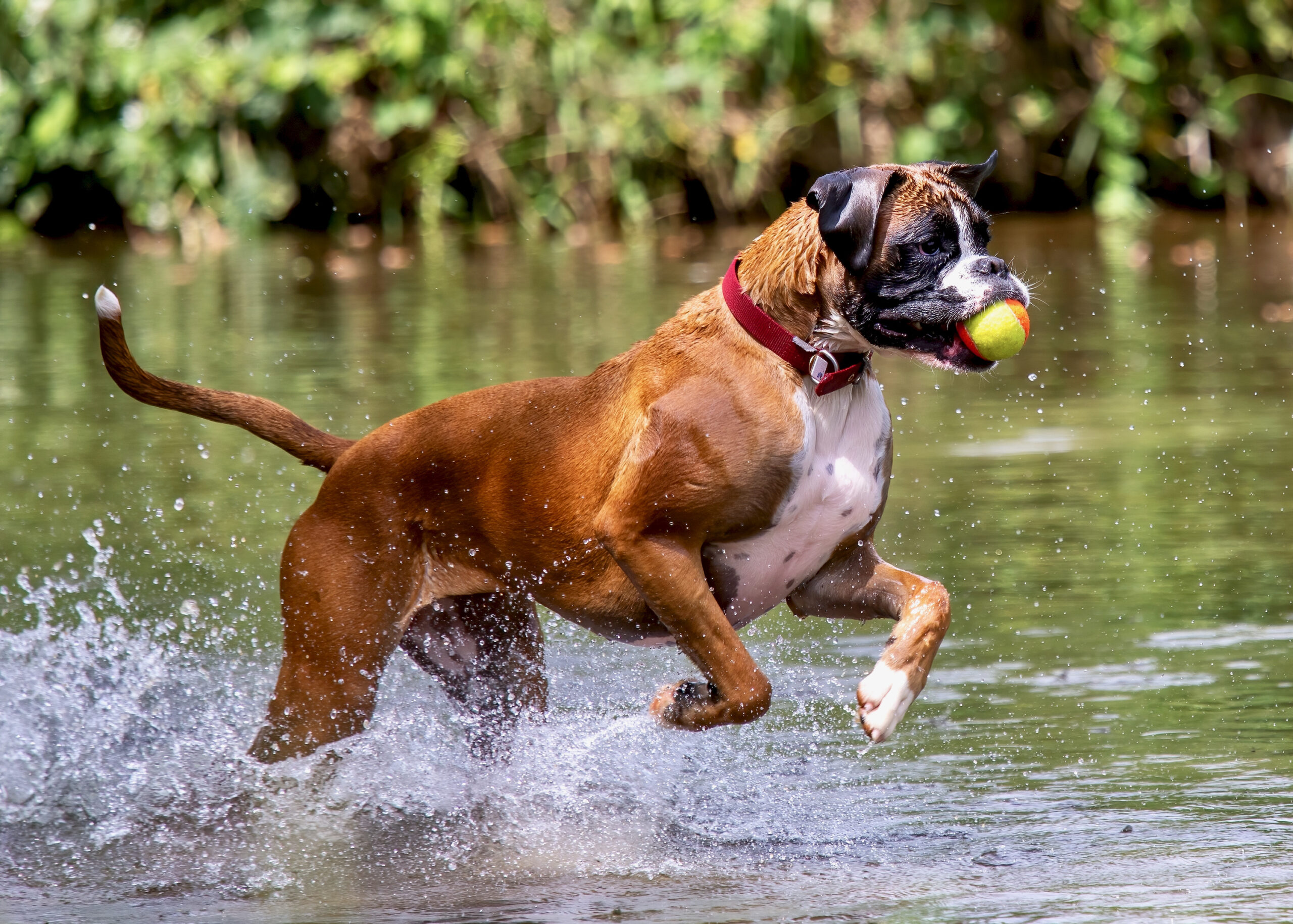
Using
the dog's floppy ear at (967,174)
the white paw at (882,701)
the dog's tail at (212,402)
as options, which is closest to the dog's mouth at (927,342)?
the dog's floppy ear at (967,174)

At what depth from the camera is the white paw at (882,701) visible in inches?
153

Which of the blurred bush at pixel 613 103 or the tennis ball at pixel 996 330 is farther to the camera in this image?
the blurred bush at pixel 613 103

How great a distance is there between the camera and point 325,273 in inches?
535

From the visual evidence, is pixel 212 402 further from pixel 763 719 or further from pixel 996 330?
pixel 996 330

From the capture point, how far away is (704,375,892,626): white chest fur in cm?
393

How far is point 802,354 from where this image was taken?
12.9ft

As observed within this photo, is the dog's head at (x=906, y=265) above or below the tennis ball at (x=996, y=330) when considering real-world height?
above

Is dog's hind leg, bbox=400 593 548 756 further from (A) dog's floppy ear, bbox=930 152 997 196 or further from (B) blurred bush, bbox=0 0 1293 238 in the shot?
(B) blurred bush, bbox=0 0 1293 238

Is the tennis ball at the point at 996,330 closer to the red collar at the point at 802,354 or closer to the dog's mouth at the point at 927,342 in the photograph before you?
the dog's mouth at the point at 927,342

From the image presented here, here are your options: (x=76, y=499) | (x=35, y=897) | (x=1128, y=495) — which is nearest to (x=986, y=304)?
(x=35, y=897)

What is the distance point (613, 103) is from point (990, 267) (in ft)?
37.4

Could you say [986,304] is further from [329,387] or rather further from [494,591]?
[329,387]

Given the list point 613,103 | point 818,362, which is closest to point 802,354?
point 818,362

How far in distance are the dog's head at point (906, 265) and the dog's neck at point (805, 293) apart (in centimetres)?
2
